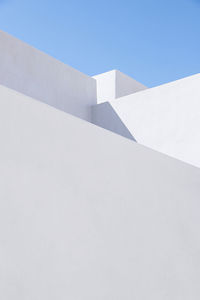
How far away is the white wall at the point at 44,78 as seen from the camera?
658 centimetres

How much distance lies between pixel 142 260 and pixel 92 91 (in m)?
6.37

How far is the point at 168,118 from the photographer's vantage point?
6.59 m

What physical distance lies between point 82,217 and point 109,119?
5.65 m

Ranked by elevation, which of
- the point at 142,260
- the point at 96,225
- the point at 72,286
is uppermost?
the point at 96,225

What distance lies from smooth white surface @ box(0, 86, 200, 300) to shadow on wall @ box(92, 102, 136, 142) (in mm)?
4279

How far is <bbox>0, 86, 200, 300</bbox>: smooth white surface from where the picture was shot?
1.70 m

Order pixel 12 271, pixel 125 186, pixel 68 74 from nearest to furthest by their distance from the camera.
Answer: pixel 12 271 < pixel 125 186 < pixel 68 74

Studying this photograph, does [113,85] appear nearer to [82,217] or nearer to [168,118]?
[168,118]

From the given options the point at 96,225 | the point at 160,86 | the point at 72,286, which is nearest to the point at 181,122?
the point at 160,86

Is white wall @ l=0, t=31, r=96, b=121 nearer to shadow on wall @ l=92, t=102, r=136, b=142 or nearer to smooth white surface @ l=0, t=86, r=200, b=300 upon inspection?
shadow on wall @ l=92, t=102, r=136, b=142

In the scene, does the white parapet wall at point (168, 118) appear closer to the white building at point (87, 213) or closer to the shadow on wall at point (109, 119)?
the shadow on wall at point (109, 119)

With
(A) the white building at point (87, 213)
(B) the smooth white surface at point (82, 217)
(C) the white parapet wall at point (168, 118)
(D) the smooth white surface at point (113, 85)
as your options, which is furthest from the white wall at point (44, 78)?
(B) the smooth white surface at point (82, 217)

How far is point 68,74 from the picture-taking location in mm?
7734

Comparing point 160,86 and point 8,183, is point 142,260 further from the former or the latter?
point 160,86
